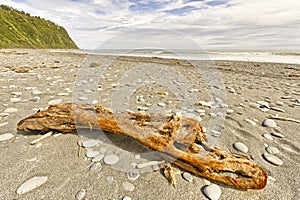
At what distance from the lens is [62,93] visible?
390cm

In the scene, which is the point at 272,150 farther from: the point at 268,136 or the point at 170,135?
the point at 170,135

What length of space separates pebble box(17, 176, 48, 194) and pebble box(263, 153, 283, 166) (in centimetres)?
211

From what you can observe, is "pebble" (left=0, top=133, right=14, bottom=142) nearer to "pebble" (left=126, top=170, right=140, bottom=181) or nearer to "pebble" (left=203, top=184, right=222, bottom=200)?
"pebble" (left=126, top=170, right=140, bottom=181)

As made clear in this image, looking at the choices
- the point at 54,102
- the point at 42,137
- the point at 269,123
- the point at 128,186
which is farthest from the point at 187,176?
the point at 54,102

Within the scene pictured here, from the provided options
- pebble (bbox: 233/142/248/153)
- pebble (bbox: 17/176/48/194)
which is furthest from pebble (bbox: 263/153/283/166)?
pebble (bbox: 17/176/48/194)

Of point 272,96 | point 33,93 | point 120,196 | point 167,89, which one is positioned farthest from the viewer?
point 167,89

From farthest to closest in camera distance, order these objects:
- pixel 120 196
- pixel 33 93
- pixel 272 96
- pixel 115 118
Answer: pixel 272 96, pixel 33 93, pixel 115 118, pixel 120 196

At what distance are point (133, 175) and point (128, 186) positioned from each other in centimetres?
13

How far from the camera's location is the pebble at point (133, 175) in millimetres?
1527

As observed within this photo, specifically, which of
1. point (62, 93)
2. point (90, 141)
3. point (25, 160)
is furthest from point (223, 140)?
point (62, 93)

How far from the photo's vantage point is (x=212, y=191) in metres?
1.39

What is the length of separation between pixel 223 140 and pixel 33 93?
3763 millimetres

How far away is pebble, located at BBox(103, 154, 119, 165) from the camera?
5.60 feet

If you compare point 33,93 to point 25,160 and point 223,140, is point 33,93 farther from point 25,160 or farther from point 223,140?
point 223,140
